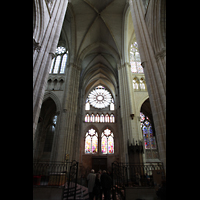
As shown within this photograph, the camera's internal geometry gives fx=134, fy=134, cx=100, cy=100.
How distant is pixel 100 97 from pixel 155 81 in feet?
63.1

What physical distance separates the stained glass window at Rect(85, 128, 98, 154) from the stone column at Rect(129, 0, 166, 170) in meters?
16.6

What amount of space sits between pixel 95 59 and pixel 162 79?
15.7 meters

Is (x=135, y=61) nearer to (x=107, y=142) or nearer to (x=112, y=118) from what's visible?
(x=112, y=118)

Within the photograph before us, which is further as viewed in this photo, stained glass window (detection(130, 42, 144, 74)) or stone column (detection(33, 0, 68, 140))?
stained glass window (detection(130, 42, 144, 74))

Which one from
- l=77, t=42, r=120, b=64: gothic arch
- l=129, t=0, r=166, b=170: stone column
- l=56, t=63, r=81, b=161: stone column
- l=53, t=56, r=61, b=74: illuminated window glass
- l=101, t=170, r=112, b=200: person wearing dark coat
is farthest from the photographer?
l=77, t=42, r=120, b=64: gothic arch

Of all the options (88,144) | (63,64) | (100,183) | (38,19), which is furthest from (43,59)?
(88,144)

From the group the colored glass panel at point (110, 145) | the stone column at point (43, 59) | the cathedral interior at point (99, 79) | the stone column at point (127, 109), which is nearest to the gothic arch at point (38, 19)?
the cathedral interior at point (99, 79)

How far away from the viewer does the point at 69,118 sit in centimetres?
1158

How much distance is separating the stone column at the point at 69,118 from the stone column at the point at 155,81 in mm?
7380

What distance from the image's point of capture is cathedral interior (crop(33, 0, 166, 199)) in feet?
19.0

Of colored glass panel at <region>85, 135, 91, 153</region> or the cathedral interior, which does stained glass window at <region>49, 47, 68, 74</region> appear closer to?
the cathedral interior

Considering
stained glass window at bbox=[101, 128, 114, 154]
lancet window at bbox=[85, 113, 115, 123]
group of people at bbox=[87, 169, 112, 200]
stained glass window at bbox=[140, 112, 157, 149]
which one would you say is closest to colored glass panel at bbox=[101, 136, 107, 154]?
stained glass window at bbox=[101, 128, 114, 154]
